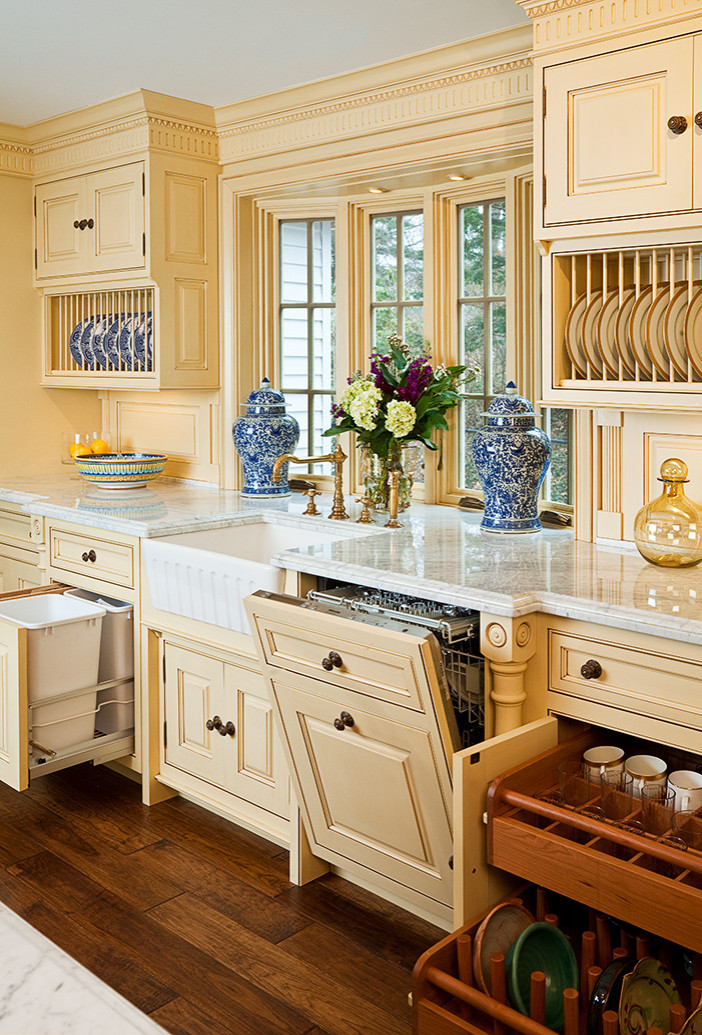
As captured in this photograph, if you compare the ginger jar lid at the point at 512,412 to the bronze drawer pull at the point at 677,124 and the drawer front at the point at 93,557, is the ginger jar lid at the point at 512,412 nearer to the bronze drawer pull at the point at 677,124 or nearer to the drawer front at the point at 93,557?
the bronze drawer pull at the point at 677,124

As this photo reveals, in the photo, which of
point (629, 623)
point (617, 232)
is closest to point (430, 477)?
point (617, 232)

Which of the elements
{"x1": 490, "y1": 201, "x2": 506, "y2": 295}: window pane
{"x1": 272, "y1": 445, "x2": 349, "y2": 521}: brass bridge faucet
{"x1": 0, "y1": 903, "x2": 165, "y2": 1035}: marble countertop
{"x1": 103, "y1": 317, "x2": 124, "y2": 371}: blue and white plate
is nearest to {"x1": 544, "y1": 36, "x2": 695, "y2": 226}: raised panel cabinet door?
{"x1": 490, "y1": 201, "x2": 506, "y2": 295}: window pane

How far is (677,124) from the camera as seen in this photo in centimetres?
212

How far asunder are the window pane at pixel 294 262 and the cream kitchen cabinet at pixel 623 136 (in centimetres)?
160

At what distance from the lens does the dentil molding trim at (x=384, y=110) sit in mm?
2805

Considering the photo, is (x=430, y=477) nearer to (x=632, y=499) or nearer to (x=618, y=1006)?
(x=632, y=499)

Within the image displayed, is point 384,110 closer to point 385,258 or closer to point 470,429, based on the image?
point 385,258

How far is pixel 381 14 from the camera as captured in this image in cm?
265

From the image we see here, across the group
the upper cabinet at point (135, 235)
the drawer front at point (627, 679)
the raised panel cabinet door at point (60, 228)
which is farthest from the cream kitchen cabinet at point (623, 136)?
the raised panel cabinet door at point (60, 228)

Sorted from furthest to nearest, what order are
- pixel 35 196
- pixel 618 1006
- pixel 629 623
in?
pixel 35 196 < pixel 629 623 < pixel 618 1006

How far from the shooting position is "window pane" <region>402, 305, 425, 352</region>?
3.47 m

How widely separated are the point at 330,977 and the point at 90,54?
9.24ft

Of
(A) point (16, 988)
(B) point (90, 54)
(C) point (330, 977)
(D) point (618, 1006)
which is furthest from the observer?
(B) point (90, 54)

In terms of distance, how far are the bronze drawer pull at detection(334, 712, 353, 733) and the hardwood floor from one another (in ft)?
1.80
